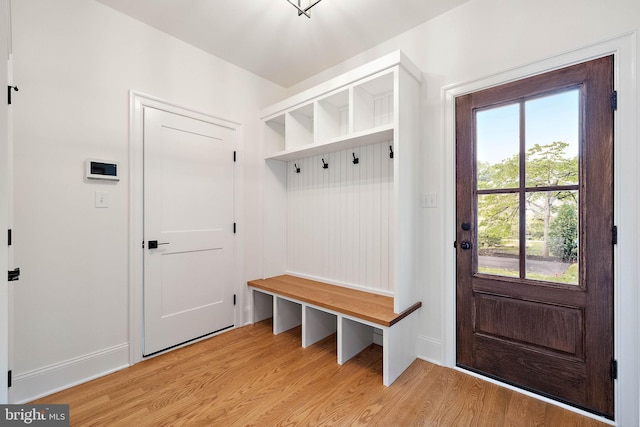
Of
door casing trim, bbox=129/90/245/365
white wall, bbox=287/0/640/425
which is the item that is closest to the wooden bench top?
white wall, bbox=287/0/640/425

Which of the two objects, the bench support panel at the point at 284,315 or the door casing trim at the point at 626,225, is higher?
the door casing trim at the point at 626,225

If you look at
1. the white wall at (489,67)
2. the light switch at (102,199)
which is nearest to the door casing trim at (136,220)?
the light switch at (102,199)

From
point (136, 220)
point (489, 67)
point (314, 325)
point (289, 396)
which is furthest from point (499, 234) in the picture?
point (136, 220)

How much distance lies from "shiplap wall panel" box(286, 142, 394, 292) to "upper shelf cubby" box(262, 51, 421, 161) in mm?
186

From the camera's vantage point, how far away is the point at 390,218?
2.48m

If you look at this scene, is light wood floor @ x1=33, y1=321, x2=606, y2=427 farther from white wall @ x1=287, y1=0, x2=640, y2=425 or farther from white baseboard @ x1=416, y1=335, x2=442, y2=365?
white wall @ x1=287, y1=0, x2=640, y2=425

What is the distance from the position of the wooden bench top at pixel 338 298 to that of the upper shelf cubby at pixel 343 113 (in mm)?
1329

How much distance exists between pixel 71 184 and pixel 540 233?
10.3 feet

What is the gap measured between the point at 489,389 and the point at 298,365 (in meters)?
1.34

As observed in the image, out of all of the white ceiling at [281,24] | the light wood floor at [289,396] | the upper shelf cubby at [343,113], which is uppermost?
the white ceiling at [281,24]

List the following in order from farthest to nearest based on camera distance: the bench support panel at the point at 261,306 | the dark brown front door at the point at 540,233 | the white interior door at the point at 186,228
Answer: the bench support panel at the point at 261,306, the white interior door at the point at 186,228, the dark brown front door at the point at 540,233

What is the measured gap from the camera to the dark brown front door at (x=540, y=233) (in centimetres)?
164

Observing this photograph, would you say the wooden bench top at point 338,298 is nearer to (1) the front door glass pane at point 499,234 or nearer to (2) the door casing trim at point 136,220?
(1) the front door glass pane at point 499,234

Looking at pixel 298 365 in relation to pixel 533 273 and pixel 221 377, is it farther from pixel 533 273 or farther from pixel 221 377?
pixel 533 273
